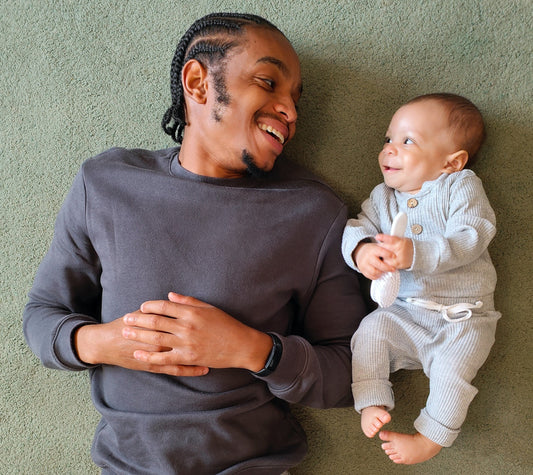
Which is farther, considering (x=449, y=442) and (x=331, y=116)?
(x=331, y=116)

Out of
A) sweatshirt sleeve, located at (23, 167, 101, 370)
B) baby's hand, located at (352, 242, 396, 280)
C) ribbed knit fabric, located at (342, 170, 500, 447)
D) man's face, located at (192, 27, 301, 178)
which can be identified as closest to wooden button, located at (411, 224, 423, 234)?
ribbed knit fabric, located at (342, 170, 500, 447)

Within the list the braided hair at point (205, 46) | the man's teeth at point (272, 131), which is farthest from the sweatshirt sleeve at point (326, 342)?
the braided hair at point (205, 46)

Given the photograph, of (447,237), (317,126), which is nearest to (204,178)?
(317,126)

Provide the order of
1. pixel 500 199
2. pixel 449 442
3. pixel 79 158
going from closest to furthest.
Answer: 1. pixel 449 442
2. pixel 500 199
3. pixel 79 158

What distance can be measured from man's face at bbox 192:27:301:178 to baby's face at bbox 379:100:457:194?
242 mm

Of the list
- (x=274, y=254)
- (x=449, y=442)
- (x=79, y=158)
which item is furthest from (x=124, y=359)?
(x=449, y=442)

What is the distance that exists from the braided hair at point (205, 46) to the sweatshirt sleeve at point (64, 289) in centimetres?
27

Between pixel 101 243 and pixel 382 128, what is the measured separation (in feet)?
2.36

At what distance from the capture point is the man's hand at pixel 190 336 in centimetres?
97

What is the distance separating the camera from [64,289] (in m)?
1.16

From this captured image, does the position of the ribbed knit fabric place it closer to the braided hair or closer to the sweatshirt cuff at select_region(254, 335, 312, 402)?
the sweatshirt cuff at select_region(254, 335, 312, 402)

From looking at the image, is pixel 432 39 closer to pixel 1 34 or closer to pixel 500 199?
pixel 500 199

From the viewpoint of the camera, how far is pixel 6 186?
131cm

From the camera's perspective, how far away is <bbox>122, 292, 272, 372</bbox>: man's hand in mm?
975
